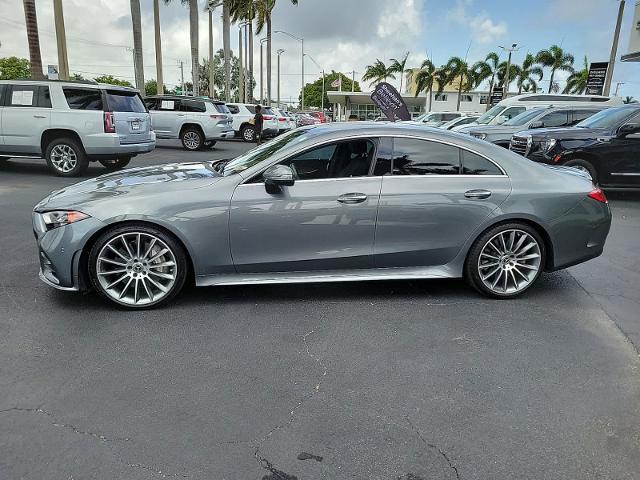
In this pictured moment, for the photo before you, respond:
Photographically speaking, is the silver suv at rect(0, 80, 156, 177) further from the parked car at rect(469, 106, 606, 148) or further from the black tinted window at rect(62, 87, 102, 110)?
the parked car at rect(469, 106, 606, 148)

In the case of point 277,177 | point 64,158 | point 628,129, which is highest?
point 628,129

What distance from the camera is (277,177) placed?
12.5ft

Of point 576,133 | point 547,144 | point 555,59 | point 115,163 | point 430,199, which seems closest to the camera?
point 430,199

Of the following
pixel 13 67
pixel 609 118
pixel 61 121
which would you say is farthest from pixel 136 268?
pixel 13 67

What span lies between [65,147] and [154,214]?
7940 millimetres

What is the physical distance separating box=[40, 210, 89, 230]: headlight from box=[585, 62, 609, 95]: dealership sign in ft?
90.9

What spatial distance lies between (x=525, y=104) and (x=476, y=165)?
599 inches

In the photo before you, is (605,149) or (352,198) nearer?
(352,198)

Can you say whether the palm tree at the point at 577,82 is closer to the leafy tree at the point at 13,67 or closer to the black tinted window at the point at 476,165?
the black tinted window at the point at 476,165

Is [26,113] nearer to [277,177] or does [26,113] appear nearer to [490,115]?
[277,177]

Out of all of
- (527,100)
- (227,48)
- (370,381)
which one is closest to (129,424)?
(370,381)

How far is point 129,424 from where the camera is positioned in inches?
103

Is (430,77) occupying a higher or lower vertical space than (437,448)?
higher

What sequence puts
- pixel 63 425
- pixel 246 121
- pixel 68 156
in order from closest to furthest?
pixel 63 425 → pixel 68 156 → pixel 246 121
